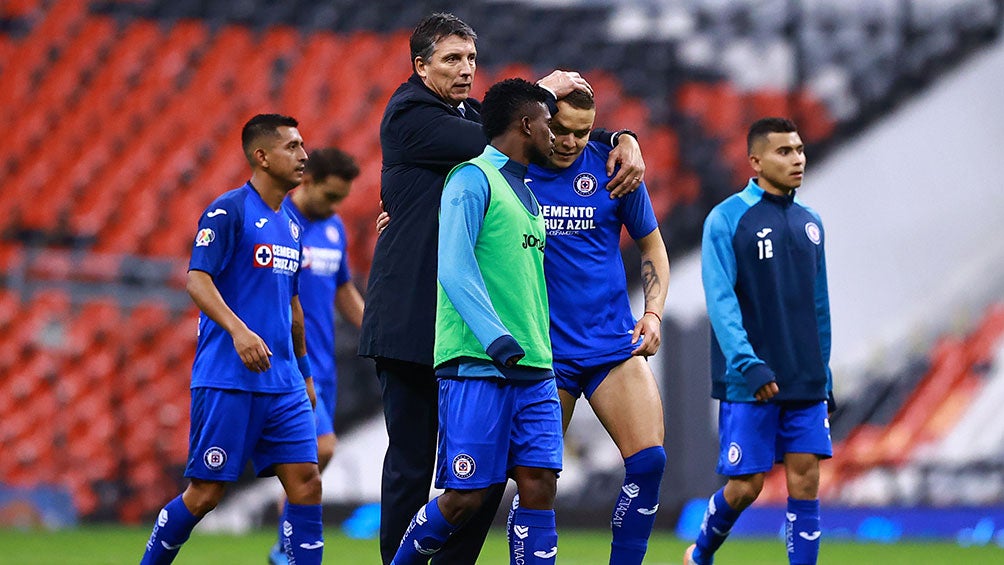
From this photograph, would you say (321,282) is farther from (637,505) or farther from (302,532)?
(637,505)

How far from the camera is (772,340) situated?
6.23m

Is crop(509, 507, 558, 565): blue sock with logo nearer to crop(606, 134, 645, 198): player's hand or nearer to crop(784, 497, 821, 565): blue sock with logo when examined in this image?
crop(606, 134, 645, 198): player's hand

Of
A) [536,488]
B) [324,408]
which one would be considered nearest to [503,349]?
[536,488]

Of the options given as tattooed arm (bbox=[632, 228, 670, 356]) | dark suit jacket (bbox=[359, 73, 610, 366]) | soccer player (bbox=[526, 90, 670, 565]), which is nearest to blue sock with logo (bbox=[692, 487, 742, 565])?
soccer player (bbox=[526, 90, 670, 565])

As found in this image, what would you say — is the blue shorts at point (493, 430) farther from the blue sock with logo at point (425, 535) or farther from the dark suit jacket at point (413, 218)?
Answer: the dark suit jacket at point (413, 218)

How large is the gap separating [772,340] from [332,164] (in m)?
2.51

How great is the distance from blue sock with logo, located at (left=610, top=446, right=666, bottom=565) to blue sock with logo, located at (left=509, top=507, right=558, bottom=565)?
61 centimetres

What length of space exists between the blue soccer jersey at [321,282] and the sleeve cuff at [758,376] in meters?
2.54

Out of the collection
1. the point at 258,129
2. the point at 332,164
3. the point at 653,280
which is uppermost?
the point at 332,164

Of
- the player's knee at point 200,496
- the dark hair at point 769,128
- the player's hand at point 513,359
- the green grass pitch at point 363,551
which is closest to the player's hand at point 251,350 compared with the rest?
the player's knee at point 200,496

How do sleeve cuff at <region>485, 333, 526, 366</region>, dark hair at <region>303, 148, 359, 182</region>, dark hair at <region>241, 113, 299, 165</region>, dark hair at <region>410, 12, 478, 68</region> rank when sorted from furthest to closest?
dark hair at <region>303, 148, 359, 182</region> → dark hair at <region>241, 113, 299, 165</region> → dark hair at <region>410, 12, 478, 68</region> → sleeve cuff at <region>485, 333, 526, 366</region>

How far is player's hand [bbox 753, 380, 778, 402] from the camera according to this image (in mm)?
5918

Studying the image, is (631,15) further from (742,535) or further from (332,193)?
(332,193)

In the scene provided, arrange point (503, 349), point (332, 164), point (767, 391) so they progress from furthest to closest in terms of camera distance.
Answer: point (332, 164) < point (767, 391) < point (503, 349)
